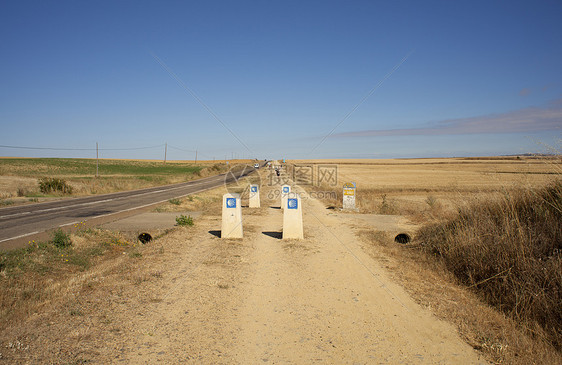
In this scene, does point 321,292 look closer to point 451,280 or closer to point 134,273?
point 451,280

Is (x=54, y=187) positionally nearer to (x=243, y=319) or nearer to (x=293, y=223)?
(x=293, y=223)

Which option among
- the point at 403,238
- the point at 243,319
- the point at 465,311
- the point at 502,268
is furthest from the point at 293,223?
the point at 465,311

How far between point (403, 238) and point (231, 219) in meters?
5.12

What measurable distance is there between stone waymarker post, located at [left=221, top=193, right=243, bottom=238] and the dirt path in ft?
6.82

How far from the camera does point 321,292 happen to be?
5859 millimetres

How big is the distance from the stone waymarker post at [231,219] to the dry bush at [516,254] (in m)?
5.10

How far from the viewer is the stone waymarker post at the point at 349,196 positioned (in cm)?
1672

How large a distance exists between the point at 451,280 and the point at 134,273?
6.01 meters

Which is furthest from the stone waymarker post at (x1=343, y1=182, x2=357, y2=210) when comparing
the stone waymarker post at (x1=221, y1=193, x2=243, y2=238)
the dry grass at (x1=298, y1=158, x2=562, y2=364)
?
the stone waymarker post at (x1=221, y1=193, x2=243, y2=238)

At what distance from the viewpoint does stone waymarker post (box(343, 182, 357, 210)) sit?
54.9 feet

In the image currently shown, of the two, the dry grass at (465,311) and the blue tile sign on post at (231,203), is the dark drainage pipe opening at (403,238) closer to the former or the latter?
the dry grass at (465,311)

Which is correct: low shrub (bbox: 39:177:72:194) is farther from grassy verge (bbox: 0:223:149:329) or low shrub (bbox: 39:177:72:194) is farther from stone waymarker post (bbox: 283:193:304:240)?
stone waymarker post (bbox: 283:193:304:240)

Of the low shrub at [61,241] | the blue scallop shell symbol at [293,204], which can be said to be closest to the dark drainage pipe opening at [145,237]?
the low shrub at [61,241]

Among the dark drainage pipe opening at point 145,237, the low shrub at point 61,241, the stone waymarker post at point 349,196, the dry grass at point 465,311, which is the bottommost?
the dark drainage pipe opening at point 145,237
